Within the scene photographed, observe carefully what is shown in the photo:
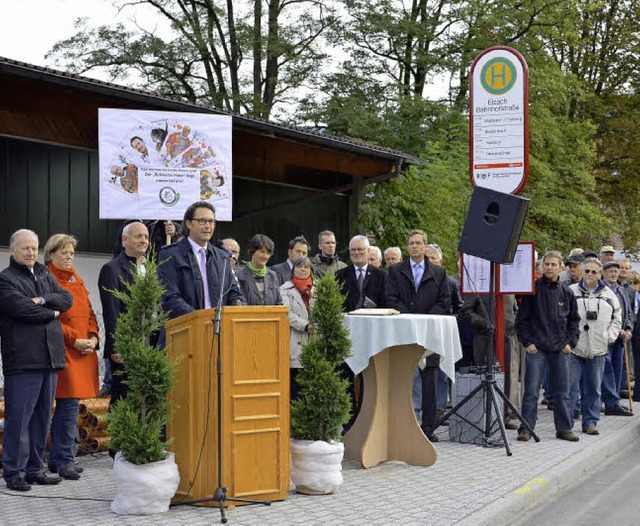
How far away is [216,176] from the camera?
34.7 feet

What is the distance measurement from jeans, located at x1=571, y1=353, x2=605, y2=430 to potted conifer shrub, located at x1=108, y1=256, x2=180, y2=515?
21.4ft

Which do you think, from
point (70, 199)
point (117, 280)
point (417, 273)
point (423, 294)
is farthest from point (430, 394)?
point (70, 199)

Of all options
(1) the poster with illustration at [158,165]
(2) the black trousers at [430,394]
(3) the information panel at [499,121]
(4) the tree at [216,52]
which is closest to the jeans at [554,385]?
(2) the black trousers at [430,394]

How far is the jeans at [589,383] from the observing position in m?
12.0

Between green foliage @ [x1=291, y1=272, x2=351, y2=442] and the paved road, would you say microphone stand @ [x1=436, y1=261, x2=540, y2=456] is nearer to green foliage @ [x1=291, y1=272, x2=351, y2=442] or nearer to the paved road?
the paved road

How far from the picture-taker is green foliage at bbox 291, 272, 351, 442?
770cm

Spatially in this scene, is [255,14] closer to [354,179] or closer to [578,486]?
[354,179]

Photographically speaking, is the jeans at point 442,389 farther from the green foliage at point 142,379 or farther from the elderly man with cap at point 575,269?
the green foliage at point 142,379

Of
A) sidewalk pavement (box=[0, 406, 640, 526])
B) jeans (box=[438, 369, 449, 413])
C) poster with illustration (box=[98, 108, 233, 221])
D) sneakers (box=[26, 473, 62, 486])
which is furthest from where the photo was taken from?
jeans (box=[438, 369, 449, 413])

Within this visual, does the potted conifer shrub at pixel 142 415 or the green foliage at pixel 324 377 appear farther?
the green foliage at pixel 324 377

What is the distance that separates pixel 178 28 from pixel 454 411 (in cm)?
2101

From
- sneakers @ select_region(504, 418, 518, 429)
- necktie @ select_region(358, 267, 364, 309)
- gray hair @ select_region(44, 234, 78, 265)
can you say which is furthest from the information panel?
gray hair @ select_region(44, 234, 78, 265)

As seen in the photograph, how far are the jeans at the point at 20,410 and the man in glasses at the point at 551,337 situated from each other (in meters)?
5.41

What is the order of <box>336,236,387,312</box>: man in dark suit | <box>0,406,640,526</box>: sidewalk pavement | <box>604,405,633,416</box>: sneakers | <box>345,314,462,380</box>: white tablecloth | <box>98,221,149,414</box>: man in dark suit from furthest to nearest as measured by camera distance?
<box>604,405,633,416</box>: sneakers < <box>336,236,387,312</box>: man in dark suit < <box>345,314,462,380</box>: white tablecloth < <box>98,221,149,414</box>: man in dark suit < <box>0,406,640,526</box>: sidewalk pavement
